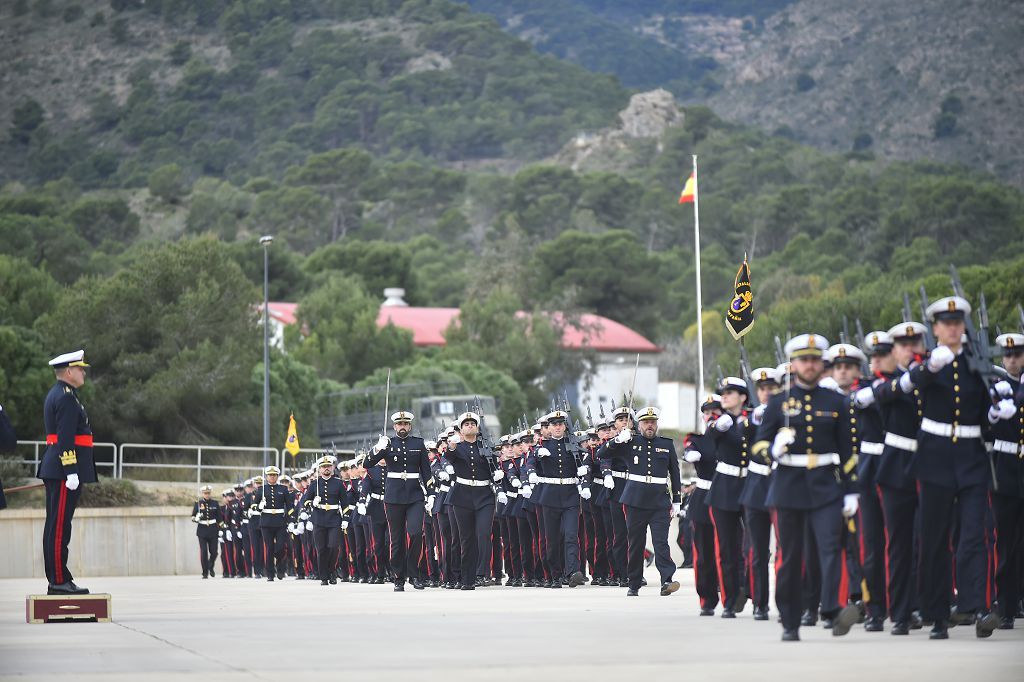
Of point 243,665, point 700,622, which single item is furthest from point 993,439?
point 243,665

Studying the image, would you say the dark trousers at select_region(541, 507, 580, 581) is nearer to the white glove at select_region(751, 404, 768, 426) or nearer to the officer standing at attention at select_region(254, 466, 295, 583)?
the white glove at select_region(751, 404, 768, 426)

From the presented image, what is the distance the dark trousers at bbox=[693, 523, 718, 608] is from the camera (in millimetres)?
15008

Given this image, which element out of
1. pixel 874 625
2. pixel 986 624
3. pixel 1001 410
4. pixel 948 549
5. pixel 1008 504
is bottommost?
pixel 874 625

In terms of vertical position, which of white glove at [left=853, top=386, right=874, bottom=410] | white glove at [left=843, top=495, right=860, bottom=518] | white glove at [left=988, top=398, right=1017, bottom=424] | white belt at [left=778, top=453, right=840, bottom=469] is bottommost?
white glove at [left=843, top=495, right=860, bottom=518]

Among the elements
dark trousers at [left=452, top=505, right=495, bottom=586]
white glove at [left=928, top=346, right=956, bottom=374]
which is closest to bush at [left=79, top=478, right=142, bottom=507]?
dark trousers at [left=452, top=505, right=495, bottom=586]

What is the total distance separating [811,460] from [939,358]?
104 cm

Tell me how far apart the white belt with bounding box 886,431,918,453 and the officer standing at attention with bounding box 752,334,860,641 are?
71cm

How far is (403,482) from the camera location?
21.2 m

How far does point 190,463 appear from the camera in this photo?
5131 cm

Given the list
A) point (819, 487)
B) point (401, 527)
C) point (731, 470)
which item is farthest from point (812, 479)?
point (401, 527)

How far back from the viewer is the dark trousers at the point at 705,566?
49.2 feet

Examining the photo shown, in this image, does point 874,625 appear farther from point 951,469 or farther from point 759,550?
point 951,469

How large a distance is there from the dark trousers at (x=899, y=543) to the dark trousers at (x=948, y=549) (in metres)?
0.17

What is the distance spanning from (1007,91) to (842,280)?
10832 cm
